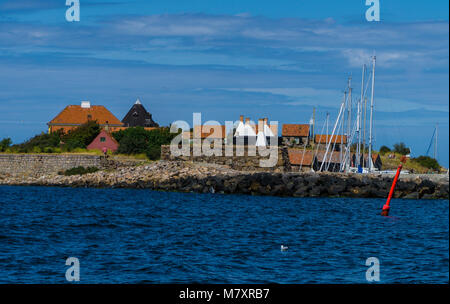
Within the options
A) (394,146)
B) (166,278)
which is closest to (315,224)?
(166,278)

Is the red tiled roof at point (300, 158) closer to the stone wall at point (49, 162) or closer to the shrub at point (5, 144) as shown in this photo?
the stone wall at point (49, 162)

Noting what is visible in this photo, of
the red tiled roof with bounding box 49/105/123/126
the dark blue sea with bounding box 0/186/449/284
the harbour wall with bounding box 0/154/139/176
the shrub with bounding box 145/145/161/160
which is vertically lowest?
the dark blue sea with bounding box 0/186/449/284

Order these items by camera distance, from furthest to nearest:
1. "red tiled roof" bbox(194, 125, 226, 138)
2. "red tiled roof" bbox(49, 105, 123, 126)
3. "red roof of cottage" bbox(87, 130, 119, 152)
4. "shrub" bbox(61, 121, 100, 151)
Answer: "red tiled roof" bbox(49, 105, 123, 126)
"red tiled roof" bbox(194, 125, 226, 138)
"shrub" bbox(61, 121, 100, 151)
"red roof of cottage" bbox(87, 130, 119, 152)

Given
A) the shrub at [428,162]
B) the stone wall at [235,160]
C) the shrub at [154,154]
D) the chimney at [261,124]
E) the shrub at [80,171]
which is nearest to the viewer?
the shrub at [80,171]

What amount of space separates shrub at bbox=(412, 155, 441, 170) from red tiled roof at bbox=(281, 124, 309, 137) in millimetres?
13710

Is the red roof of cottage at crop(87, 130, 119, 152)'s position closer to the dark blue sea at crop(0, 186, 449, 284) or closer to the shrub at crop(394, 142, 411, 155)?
the dark blue sea at crop(0, 186, 449, 284)

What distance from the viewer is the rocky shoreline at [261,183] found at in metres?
40.1

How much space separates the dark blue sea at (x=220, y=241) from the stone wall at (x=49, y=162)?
19773 millimetres

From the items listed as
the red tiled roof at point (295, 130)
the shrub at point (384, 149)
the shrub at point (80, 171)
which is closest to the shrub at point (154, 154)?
the shrub at point (80, 171)

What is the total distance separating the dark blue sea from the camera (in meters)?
13.1

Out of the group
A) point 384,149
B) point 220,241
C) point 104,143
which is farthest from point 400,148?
point 220,241

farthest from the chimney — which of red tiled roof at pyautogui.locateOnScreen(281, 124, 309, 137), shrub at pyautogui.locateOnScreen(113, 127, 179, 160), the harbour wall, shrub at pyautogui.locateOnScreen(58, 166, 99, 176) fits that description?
shrub at pyautogui.locateOnScreen(58, 166, 99, 176)

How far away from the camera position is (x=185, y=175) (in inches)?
1870
